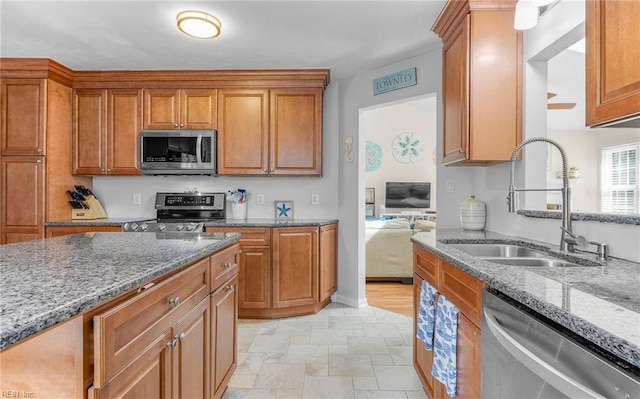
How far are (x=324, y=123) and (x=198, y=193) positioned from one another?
62.7 inches

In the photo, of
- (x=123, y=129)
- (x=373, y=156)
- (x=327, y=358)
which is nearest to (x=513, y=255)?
(x=327, y=358)

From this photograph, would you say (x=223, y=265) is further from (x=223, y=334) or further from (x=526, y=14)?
(x=526, y=14)

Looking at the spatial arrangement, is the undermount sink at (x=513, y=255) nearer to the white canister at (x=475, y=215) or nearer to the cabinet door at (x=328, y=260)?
the white canister at (x=475, y=215)

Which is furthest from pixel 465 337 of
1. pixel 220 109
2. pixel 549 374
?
pixel 220 109

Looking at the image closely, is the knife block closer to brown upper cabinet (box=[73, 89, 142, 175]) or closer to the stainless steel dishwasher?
brown upper cabinet (box=[73, 89, 142, 175])

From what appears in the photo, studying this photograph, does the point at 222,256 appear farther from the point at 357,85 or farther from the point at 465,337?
the point at 357,85

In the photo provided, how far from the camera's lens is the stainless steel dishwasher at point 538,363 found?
0.59 metres

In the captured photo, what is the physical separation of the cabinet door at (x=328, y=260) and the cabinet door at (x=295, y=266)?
0.29 feet

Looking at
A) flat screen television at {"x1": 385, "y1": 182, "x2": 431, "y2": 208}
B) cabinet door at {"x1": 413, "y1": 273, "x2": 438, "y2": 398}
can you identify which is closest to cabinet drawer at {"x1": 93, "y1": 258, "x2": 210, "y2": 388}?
cabinet door at {"x1": 413, "y1": 273, "x2": 438, "y2": 398}

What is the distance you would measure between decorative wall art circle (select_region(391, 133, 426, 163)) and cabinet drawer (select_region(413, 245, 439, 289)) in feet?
19.7

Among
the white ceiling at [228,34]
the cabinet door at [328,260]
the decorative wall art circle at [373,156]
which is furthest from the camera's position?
the decorative wall art circle at [373,156]

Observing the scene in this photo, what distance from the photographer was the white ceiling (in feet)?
7.10

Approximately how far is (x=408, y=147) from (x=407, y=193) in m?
1.14

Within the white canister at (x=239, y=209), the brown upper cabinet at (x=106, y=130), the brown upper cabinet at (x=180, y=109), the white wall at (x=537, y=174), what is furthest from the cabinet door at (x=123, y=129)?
the white wall at (x=537, y=174)
